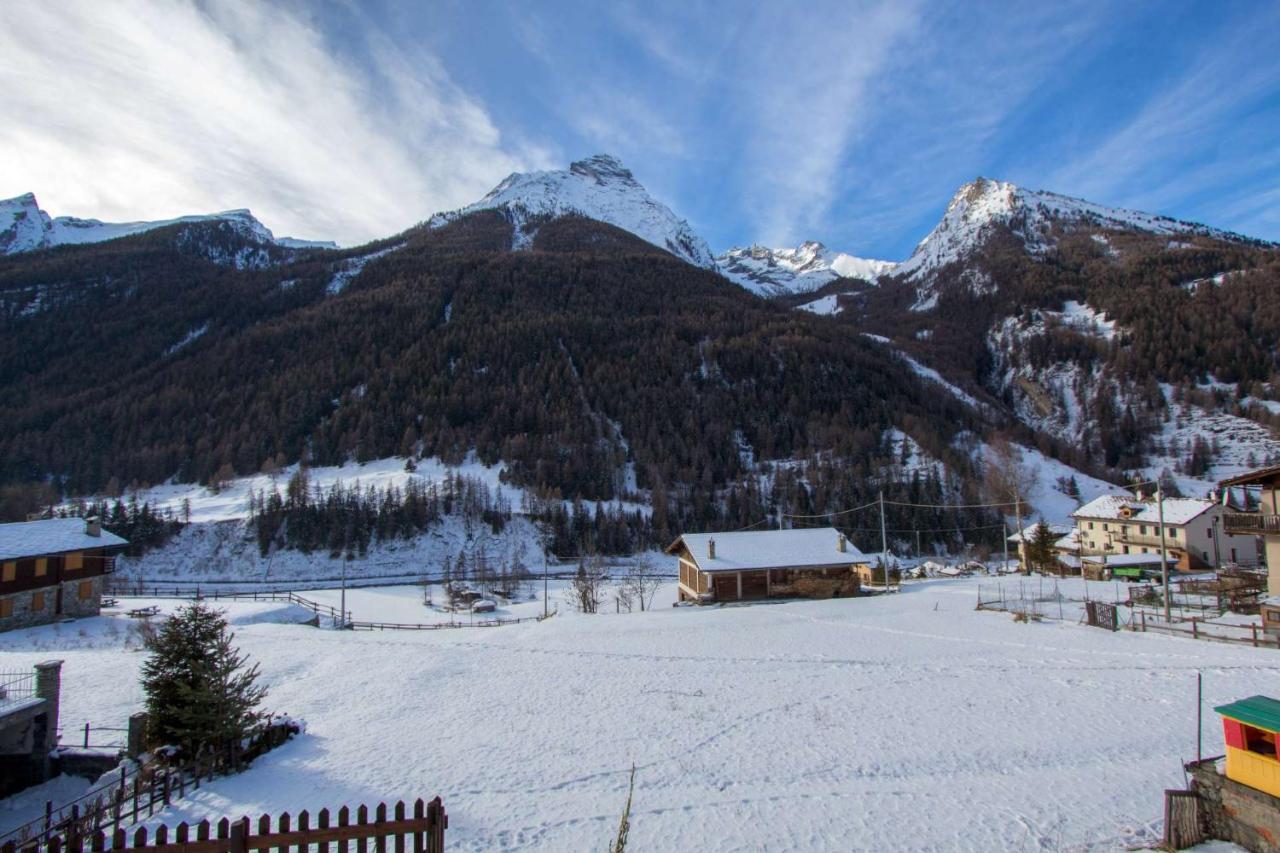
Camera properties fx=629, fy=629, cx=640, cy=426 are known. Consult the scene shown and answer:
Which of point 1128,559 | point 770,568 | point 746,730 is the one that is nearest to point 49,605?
point 746,730

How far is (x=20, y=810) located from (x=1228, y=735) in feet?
81.0

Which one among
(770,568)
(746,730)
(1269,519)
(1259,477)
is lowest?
(746,730)

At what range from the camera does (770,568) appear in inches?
1721

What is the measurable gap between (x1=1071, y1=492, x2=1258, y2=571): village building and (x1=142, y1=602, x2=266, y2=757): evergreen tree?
221 feet

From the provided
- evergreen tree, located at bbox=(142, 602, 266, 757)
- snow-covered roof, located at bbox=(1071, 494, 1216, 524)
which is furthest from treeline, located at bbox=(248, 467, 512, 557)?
snow-covered roof, located at bbox=(1071, 494, 1216, 524)

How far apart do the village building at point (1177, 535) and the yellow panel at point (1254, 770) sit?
57.8 metres

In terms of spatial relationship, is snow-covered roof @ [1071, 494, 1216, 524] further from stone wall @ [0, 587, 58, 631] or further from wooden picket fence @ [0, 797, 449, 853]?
stone wall @ [0, 587, 58, 631]

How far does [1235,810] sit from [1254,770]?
746 millimetres

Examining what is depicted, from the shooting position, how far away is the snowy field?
11.1 m

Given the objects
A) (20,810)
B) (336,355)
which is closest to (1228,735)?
(20,810)

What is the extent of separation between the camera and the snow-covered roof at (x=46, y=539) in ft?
120

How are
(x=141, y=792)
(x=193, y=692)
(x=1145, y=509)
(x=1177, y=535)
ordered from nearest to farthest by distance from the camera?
1. (x=141, y=792)
2. (x=193, y=692)
3. (x=1177, y=535)
4. (x=1145, y=509)

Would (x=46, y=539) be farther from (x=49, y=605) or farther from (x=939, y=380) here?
(x=939, y=380)

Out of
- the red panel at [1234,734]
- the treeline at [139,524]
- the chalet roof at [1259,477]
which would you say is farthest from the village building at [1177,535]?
the treeline at [139,524]
